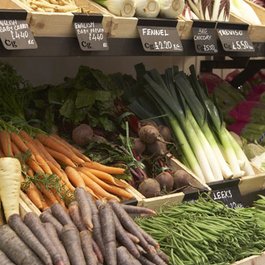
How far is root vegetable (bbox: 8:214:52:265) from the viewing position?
1.71 metres

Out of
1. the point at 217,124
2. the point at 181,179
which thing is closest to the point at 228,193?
the point at 181,179

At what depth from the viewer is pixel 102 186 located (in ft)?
7.84

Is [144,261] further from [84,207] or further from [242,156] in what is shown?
[242,156]

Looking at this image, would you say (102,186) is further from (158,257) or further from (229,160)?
(229,160)

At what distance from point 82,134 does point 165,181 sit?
0.41 meters

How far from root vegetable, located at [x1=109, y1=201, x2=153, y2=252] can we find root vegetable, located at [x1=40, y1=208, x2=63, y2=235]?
21cm

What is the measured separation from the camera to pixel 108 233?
1.86 meters

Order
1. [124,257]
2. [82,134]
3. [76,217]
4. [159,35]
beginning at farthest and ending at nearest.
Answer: [82,134] < [159,35] < [76,217] < [124,257]

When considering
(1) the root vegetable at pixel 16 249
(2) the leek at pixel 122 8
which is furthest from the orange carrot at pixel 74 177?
(2) the leek at pixel 122 8

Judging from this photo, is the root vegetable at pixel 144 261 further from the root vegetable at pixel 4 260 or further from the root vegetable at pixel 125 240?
the root vegetable at pixel 4 260

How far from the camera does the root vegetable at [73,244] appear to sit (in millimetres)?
1756

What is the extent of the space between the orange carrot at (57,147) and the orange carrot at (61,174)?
0.11 meters

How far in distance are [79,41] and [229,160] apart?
3.92ft

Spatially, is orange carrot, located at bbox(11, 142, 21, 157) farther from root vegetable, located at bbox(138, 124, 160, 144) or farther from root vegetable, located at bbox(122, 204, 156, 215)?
root vegetable, located at bbox(138, 124, 160, 144)
